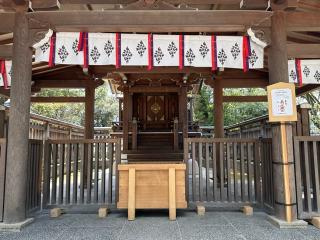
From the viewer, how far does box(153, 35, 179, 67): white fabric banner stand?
461 cm

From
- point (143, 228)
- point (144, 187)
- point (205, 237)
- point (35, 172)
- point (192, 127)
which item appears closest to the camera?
point (205, 237)

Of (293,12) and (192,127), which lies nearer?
(293,12)

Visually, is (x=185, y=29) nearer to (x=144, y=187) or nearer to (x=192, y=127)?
(x=144, y=187)

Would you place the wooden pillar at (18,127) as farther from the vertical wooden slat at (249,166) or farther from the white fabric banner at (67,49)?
the vertical wooden slat at (249,166)

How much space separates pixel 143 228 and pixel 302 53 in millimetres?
4402

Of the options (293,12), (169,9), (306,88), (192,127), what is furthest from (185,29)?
(192,127)

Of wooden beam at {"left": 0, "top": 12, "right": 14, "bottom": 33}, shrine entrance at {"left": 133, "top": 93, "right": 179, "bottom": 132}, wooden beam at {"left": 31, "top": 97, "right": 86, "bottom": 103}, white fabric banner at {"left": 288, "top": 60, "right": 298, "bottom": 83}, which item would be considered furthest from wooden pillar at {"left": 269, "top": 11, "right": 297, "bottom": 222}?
shrine entrance at {"left": 133, "top": 93, "right": 179, "bottom": 132}

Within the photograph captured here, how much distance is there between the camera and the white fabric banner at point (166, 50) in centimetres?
461

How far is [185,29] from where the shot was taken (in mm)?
4547

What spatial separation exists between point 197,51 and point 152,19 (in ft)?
3.21

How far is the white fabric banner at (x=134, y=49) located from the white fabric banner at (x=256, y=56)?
194 centimetres

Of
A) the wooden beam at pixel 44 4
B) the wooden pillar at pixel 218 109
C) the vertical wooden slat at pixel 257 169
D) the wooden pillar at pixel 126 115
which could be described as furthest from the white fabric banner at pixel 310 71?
the wooden pillar at pixel 126 115

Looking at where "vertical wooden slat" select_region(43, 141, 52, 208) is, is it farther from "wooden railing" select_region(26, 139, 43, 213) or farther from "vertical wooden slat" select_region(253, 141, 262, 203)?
"vertical wooden slat" select_region(253, 141, 262, 203)

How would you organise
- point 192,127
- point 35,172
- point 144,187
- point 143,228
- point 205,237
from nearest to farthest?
point 205,237 → point 143,228 → point 144,187 → point 35,172 → point 192,127
